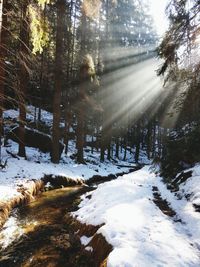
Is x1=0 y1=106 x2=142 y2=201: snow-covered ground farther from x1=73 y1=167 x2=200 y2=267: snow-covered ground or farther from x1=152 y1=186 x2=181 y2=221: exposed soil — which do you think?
x1=152 y1=186 x2=181 y2=221: exposed soil

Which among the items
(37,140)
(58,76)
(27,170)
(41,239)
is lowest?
(27,170)

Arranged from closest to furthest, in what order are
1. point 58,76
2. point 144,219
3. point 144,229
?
point 144,229 < point 144,219 < point 58,76

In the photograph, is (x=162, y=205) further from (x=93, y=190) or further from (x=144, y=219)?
(x=93, y=190)

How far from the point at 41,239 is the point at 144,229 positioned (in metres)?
2.85

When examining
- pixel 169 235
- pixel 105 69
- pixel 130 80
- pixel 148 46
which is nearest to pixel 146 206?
pixel 169 235

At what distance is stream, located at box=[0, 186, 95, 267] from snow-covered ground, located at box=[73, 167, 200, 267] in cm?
70

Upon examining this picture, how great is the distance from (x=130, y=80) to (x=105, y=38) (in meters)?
8.92

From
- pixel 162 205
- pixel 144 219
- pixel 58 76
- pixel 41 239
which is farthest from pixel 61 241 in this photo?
pixel 58 76

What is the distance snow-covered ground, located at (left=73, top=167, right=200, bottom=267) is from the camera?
5.98 meters

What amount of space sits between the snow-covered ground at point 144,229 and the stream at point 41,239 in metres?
0.70

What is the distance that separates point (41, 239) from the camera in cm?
869

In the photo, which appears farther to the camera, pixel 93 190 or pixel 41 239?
pixel 93 190

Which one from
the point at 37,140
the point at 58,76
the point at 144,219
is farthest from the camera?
the point at 37,140

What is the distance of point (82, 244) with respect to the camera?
809cm
